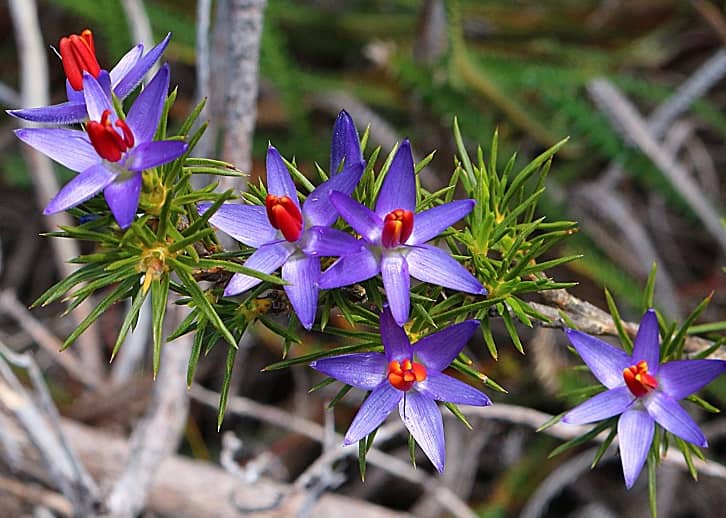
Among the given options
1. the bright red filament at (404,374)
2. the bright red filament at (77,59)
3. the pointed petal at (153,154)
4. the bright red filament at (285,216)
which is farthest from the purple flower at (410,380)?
the bright red filament at (77,59)

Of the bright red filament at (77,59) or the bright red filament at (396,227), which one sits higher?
the bright red filament at (77,59)

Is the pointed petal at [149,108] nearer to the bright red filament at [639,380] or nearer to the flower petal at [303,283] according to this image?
the flower petal at [303,283]

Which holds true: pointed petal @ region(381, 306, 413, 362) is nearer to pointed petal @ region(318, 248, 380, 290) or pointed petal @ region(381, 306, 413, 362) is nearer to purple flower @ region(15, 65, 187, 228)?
pointed petal @ region(318, 248, 380, 290)

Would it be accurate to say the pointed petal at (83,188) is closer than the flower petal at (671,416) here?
Yes

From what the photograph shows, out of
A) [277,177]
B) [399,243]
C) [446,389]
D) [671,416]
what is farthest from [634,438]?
[277,177]

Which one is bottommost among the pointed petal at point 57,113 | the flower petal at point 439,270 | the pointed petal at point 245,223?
the flower petal at point 439,270

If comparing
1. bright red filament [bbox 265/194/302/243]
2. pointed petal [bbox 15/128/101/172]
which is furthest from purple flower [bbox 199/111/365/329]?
pointed petal [bbox 15/128/101/172]
